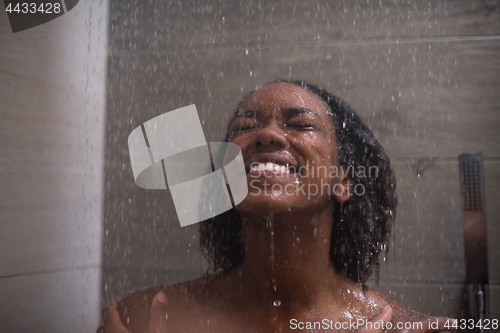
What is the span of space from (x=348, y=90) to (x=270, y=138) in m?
0.64

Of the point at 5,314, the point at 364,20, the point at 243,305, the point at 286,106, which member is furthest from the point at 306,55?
the point at 5,314

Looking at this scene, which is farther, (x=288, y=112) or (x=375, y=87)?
(x=375, y=87)

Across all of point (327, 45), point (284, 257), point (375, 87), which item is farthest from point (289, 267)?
point (327, 45)

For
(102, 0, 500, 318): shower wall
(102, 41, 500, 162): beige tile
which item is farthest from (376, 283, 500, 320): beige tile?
(102, 41, 500, 162): beige tile

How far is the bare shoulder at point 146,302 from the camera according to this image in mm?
1021

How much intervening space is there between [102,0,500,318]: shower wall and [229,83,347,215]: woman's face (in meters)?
0.46

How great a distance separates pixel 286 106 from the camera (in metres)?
→ 1.04

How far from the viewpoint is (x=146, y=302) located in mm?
1050

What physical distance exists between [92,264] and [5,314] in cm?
43

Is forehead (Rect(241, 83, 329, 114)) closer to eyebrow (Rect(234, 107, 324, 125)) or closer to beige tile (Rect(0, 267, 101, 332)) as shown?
eyebrow (Rect(234, 107, 324, 125))

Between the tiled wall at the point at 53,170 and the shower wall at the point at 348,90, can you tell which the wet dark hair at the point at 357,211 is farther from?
the tiled wall at the point at 53,170

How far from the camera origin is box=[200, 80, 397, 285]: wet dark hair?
115 centimetres

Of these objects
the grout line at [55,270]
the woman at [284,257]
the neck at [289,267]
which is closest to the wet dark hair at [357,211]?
the woman at [284,257]

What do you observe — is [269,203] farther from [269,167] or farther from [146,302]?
[146,302]
